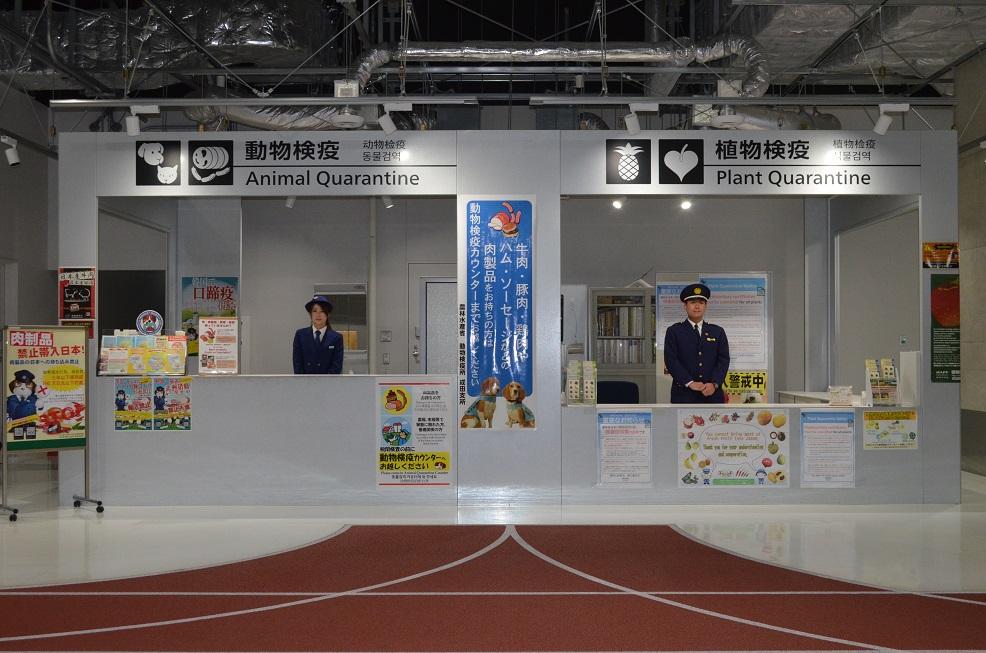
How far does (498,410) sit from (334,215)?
444cm

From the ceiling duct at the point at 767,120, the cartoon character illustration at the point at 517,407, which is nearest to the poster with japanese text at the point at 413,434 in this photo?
the cartoon character illustration at the point at 517,407

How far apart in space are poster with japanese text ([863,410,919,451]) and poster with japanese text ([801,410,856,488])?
0.12 meters

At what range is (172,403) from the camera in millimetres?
7309

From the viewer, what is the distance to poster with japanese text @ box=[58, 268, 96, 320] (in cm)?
737

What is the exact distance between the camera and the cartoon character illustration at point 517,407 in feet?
24.0

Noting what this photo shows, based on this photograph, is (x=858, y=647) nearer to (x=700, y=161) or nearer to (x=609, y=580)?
(x=609, y=580)

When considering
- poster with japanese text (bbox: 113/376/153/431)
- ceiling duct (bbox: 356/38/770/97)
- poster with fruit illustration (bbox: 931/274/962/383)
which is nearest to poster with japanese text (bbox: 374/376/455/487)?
poster with japanese text (bbox: 113/376/153/431)

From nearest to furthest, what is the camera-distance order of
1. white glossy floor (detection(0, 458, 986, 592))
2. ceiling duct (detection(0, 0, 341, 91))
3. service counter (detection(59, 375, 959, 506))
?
white glossy floor (detection(0, 458, 986, 592)), service counter (detection(59, 375, 959, 506)), ceiling duct (detection(0, 0, 341, 91))

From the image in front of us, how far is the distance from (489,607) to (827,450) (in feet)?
13.1

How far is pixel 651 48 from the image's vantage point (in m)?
8.52

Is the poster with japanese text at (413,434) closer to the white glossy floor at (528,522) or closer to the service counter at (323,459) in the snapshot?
the service counter at (323,459)

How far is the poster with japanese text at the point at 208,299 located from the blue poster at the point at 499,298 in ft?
14.5

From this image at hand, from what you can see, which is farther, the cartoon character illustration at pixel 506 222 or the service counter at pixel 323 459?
the cartoon character illustration at pixel 506 222

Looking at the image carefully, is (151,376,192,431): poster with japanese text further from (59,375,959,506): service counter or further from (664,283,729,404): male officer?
(664,283,729,404): male officer
